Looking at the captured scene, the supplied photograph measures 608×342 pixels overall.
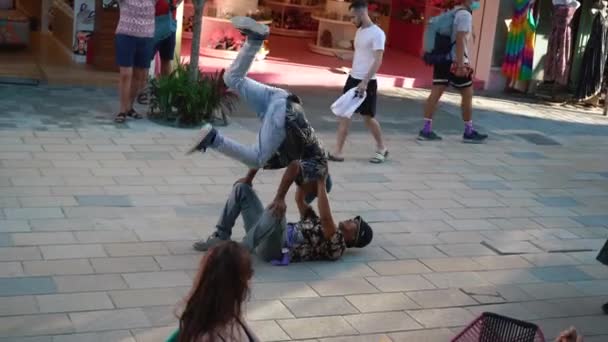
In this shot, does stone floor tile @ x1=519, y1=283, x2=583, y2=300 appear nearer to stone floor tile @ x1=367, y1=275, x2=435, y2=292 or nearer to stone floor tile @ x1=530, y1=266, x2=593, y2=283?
stone floor tile @ x1=530, y1=266, x2=593, y2=283

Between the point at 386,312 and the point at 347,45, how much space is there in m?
10.3

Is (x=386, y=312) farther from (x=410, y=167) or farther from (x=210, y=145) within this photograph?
(x=410, y=167)

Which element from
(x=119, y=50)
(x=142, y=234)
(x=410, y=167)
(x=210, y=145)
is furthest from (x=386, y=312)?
(x=119, y=50)

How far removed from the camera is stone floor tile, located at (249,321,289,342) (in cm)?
555

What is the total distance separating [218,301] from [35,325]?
2388 millimetres

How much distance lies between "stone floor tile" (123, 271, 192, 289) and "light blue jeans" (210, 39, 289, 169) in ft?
2.81

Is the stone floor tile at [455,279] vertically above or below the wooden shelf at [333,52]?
below

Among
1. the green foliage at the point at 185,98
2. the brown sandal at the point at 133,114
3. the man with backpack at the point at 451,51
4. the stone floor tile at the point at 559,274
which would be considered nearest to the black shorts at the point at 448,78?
the man with backpack at the point at 451,51

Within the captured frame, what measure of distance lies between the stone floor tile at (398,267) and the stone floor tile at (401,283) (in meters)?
0.09

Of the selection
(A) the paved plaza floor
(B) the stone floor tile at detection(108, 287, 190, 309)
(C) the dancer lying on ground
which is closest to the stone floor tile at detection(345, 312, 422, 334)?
(A) the paved plaza floor

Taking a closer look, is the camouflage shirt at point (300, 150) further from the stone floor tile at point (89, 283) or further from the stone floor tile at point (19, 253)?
the stone floor tile at point (19, 253)

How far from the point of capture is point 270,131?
6254 mm

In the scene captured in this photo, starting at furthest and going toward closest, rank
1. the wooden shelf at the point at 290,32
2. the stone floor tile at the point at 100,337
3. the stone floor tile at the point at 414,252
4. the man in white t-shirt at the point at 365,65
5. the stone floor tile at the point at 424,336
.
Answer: the wooden shelf at the point at 290,32 < the man in white t-shirt at the point at 365,65 < the stone floor tile at the point at 414,252 < the stone floor tile at the point at 424,336 < the stone floor tile at the point at 100,337

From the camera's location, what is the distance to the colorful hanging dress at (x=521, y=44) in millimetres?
14406
